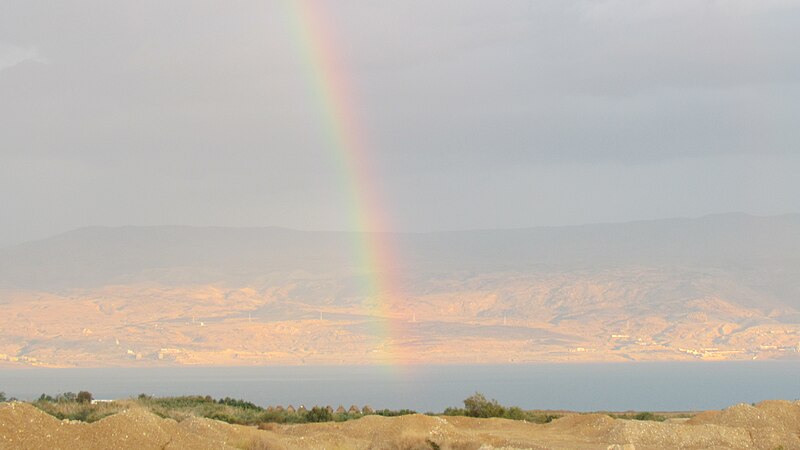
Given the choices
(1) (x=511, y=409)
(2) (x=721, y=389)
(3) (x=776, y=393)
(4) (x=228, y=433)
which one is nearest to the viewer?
(4) (x=228, y=433)

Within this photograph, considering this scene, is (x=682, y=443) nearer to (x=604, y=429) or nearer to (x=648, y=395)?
(x=604, y=429)

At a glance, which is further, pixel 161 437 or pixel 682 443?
pixel 682 443

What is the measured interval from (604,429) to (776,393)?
13451 cm

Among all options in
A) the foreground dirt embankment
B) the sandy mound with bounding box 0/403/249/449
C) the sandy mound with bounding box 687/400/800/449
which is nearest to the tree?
the foreground dirt embankment

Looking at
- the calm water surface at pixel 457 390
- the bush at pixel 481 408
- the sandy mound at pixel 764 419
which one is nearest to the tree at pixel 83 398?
the bush at pixel 481 408

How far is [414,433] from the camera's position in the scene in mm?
Result: 24344

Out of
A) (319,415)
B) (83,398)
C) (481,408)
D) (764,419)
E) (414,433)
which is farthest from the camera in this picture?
(83,398)

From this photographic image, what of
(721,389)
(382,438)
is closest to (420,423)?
(382,438)

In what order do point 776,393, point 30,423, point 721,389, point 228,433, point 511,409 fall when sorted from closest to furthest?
point 30,423
point 228,433
point 511,409
point 776,393
point 721,389

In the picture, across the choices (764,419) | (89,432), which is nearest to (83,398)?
(89,432)

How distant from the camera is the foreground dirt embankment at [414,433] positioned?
20125 mm

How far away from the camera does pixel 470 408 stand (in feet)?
114

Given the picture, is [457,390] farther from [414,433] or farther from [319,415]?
[414,433]

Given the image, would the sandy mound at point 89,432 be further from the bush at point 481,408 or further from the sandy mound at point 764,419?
the bush at point 481,408
